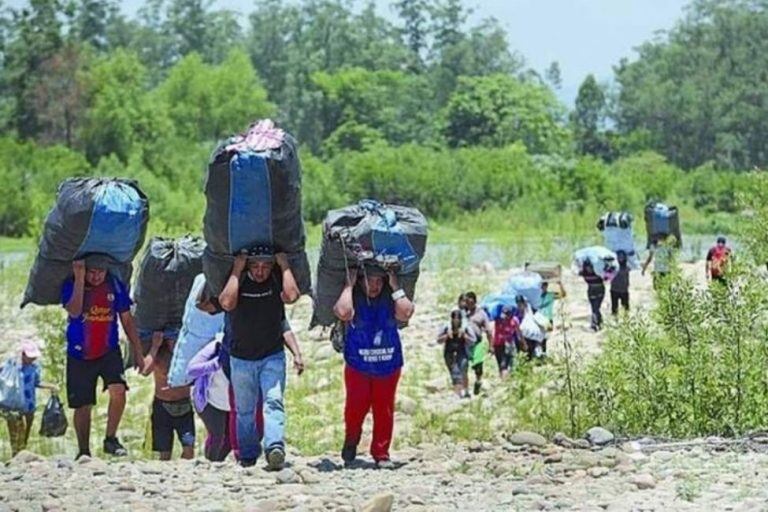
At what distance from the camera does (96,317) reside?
29.6ft

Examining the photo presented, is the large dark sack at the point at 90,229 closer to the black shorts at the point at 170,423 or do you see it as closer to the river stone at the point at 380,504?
the black shorts at the point at 170,423

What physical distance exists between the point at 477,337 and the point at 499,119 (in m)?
58.7

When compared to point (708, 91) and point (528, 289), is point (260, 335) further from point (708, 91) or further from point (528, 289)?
point (708, 91)

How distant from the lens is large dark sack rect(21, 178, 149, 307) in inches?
350

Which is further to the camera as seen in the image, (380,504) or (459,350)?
(459,350)

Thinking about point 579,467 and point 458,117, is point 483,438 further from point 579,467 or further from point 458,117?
point 458,117

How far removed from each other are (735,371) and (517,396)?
304 centimetres

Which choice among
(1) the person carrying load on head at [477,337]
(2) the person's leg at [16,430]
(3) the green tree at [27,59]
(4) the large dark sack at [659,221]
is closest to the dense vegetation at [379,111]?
(3) the green tree at [27,59]

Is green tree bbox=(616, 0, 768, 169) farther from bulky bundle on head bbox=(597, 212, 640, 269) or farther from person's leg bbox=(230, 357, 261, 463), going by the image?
person's leg bbox=(230, 357, 261, 463)

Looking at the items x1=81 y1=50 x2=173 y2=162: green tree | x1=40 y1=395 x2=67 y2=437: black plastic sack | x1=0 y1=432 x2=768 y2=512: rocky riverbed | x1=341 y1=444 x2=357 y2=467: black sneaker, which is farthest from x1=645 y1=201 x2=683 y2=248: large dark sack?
x1=81 y1=50 x2=173 y2=162: green tree

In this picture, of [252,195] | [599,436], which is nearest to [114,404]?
[252,195]

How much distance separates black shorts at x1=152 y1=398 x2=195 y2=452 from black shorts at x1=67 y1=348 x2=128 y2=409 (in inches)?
17.4

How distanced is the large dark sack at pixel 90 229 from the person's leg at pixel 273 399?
1476 millimetres

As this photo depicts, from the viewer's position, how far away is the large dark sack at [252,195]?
Answer: 25.7 feet
